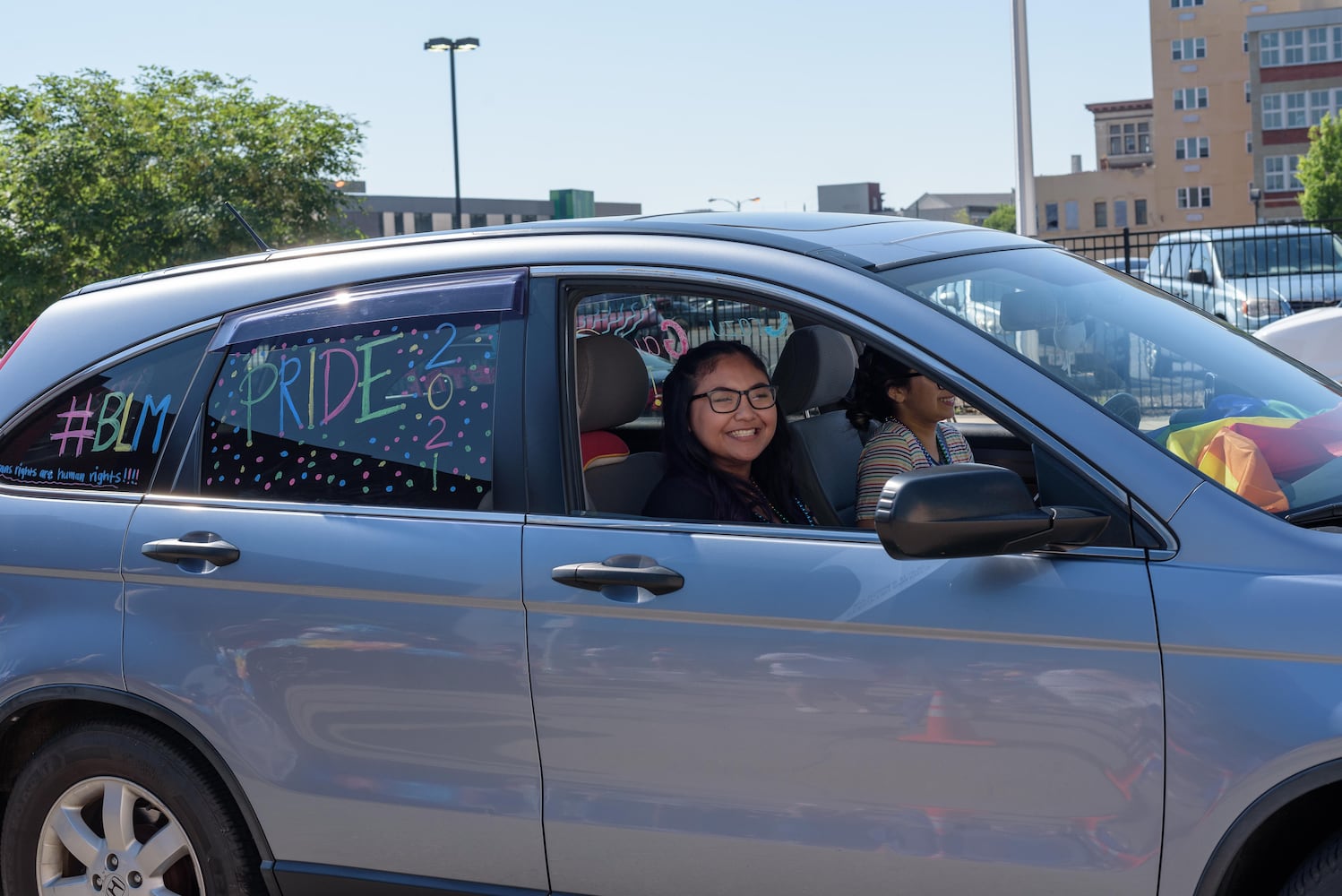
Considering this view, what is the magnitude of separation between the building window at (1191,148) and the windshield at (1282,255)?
73483 mm

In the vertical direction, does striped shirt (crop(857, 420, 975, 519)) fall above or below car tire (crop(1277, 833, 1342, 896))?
above

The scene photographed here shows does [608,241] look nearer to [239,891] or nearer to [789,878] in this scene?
[789,878]

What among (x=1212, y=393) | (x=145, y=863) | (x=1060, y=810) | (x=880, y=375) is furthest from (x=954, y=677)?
(x=145, y=863)

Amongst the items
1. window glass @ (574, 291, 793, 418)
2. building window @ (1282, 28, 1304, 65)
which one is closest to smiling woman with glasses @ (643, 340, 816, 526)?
window glass @ (574, 291, 793, 418)

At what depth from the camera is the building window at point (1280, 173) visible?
77.8 m

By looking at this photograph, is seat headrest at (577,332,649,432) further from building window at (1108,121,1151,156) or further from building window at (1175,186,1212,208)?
building window at (1108,121,1151,156)

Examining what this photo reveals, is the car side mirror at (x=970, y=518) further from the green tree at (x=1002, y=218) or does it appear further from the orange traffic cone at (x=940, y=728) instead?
the green tree at (x=1002, y=218)

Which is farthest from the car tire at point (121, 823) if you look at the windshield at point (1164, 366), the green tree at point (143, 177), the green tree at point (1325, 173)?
the green tree at point (1325, 173)

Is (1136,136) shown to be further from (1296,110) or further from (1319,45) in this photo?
(1319,45)

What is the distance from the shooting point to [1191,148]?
3388 inches

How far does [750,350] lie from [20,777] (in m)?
2.08

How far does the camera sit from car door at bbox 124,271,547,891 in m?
3.03

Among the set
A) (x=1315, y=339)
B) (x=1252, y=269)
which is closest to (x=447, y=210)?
(x=1252, y=269)

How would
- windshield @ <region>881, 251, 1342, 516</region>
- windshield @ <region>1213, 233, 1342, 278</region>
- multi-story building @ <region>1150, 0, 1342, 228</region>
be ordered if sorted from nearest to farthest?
windshield @ <region>881, 251, 1342, 516</region>, windshield @ <region>1213, 233, 1342, 278</region>, multi-story building @ <region>1150, 0, 1342, 228</region>
